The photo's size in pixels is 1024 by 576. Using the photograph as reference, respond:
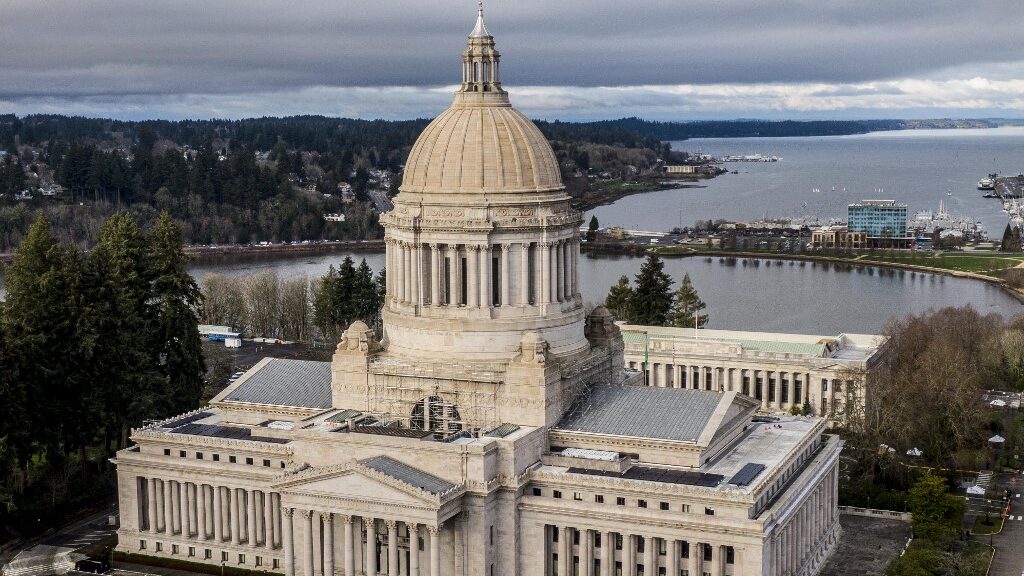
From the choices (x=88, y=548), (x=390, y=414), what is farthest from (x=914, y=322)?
(x=88, y=548)

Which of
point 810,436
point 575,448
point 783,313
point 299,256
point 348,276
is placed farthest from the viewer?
point 299,256

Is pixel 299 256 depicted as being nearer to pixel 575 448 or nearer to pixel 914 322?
pixel 914 322

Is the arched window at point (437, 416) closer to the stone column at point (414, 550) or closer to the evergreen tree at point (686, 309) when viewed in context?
the stone column at point (414, 550)

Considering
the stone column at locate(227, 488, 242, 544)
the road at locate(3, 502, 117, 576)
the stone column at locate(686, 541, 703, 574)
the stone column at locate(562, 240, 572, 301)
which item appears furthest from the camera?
the stone column at locate(562, 240, 572, 301)

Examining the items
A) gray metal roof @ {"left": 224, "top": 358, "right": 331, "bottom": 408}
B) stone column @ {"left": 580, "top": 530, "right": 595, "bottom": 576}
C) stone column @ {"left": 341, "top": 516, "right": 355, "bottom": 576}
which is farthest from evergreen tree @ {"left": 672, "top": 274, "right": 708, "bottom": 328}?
stone column @ {"left": 341, "top": 516, "right": 355, "bottom": 576}

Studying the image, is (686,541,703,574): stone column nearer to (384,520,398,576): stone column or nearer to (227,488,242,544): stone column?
(384,520,398,576): stone column

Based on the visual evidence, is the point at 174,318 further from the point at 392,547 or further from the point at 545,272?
the point at 392,547
